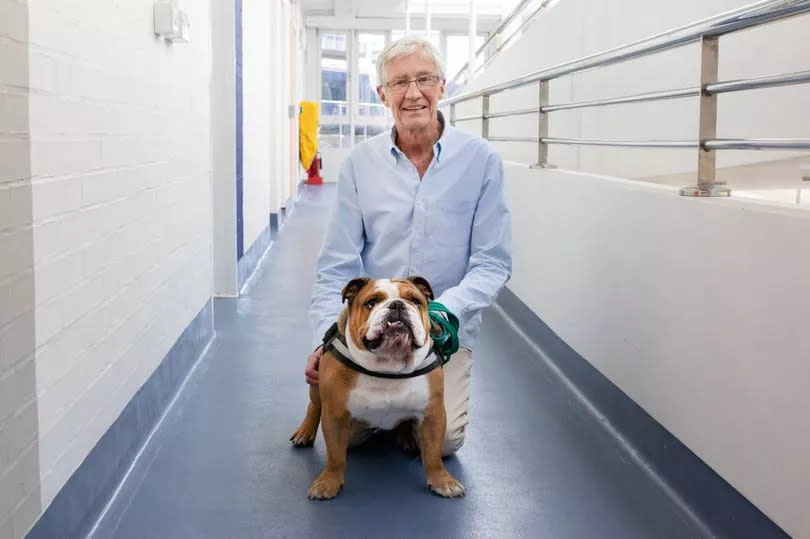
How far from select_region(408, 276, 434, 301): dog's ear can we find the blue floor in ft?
1.79

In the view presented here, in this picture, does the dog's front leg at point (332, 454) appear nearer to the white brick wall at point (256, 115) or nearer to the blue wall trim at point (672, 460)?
the blue wall trim at point (672, 460)

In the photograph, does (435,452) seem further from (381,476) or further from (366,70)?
(366,70)

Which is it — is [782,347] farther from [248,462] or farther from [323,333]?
[248,462]

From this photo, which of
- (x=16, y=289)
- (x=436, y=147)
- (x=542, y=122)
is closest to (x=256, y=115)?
(x=542, y=122)

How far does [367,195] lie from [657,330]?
92 cm

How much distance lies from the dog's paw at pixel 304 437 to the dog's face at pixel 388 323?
53 cm

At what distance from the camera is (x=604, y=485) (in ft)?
7.96

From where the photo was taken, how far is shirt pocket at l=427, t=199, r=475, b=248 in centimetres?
266

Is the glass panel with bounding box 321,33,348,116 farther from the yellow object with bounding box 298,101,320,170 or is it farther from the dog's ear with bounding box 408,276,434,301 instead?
the dog's ear with bounding box 408,276,434,301

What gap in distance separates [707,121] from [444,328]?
865 mm

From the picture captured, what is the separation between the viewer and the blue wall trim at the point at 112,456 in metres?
1.90

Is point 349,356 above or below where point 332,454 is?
above

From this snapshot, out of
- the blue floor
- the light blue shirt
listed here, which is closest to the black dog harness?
the light blue shirt

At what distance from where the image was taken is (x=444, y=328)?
2.37 meters
